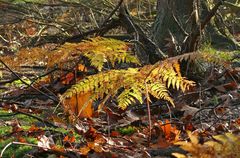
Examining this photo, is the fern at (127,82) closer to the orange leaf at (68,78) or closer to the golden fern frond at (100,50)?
the golden fern frond at (100,50)

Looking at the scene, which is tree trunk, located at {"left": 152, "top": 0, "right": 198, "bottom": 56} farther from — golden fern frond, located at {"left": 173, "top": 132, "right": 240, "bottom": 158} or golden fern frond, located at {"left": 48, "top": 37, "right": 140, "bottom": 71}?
golden fern frond, located at {"left": 173, "top": 132, "right": 240, "bottom": 158}

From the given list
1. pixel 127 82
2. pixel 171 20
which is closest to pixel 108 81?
pixel 127 82

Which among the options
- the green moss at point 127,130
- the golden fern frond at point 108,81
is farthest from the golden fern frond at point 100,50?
Answer: the green moss at point 127,130

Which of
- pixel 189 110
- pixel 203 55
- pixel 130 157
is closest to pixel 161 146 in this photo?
pixel 130 157

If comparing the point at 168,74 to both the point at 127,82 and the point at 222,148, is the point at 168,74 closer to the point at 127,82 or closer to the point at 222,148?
the point at 127,82

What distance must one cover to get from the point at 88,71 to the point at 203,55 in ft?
6.61

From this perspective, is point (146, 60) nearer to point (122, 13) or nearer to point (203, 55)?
point (122, 13)

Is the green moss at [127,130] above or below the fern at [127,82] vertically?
below

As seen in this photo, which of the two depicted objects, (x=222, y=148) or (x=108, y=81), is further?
(x=108, y=81)

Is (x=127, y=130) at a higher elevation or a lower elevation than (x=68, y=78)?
lower

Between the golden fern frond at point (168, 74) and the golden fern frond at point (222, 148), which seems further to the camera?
the golden fern frond at point (168, 74)

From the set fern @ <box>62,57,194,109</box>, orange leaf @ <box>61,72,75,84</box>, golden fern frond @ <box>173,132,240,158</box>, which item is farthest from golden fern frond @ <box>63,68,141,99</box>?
orange leaf @ <box>61,72,75,84</box>

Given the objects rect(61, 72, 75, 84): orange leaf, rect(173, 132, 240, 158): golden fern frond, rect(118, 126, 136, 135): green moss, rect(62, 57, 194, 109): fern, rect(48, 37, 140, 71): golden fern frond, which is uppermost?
rect(48, 37, 140, 71): golden fern frond

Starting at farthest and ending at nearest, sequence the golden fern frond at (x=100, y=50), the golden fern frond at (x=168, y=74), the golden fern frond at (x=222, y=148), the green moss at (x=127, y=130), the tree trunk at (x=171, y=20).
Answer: the tree trunk at (x=171, y=20), the green moss at (x=127, y=130), the golden fern frond at (x=100, y=50), the golden fern frond at (x=168, y=74), the golden fern frond at (x=222, y=148)
